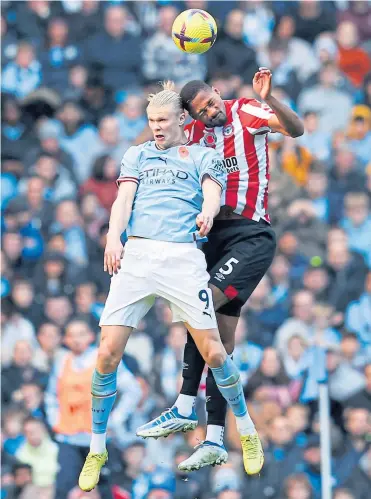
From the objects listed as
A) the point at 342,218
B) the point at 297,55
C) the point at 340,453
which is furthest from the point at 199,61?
the point at 340,453

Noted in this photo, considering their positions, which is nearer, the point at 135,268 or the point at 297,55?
the point at 135,268

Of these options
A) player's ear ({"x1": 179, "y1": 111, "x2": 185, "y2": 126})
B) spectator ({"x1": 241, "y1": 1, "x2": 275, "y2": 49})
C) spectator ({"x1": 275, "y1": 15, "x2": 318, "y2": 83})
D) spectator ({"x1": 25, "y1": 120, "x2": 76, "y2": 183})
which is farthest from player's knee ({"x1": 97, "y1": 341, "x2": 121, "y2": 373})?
spectator ({"x1": 241, "y1": 1, "x2": 275, "y2": 49})

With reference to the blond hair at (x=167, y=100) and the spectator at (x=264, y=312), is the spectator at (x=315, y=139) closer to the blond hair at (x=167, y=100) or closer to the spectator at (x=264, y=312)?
the spectator at (x=264, y=312)

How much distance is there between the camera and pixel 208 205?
9.62 meters

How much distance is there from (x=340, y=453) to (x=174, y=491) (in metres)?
1.90

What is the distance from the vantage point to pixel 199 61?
17641 millimetres

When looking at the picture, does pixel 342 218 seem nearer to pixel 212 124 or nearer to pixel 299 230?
pixel 299 230

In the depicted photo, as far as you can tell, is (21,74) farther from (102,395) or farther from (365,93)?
(102,395)

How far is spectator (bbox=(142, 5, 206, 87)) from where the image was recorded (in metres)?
17.6

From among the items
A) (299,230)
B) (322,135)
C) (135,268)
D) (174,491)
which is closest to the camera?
(135,268)

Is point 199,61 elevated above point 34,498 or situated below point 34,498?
above

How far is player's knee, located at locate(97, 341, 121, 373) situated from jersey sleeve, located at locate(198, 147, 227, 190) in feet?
4.76

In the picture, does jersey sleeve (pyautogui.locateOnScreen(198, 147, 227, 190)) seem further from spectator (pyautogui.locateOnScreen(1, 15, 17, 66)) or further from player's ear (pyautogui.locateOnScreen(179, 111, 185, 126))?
spectator (pyautogui.locateOnScreen(1, 15, 17, 66))

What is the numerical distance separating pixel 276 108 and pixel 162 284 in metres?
1.57
